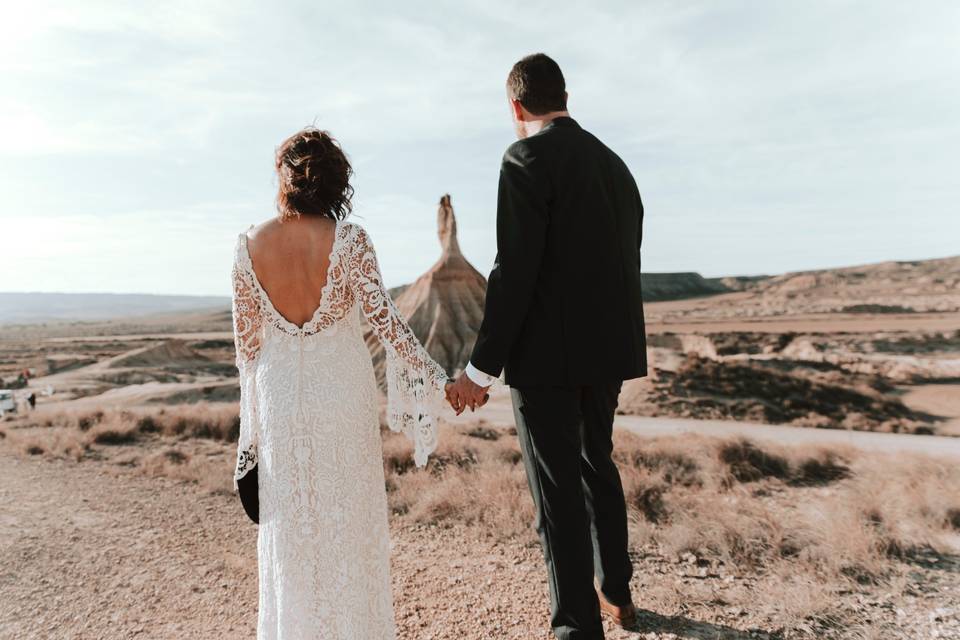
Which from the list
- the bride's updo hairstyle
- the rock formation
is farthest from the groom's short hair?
the rock formation

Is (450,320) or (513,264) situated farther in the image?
(450,320)

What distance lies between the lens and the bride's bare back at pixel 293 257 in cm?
201

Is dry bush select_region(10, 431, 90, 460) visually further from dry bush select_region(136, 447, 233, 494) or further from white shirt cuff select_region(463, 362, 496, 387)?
white shirt cuff select_region(463, 362, 496, 387)

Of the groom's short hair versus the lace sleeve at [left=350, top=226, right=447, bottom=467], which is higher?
the groom's short hair

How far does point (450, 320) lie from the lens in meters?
19.2

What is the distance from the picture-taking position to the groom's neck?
215cm

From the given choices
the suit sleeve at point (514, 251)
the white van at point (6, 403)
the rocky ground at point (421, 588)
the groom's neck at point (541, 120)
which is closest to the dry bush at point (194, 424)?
the rocky ground at point (421, 588)

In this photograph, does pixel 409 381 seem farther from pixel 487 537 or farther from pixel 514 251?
pixel 487 537

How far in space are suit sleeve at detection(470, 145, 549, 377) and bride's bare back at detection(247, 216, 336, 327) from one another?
0.55 metres

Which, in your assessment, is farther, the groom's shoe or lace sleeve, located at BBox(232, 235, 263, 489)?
the groom's shoe

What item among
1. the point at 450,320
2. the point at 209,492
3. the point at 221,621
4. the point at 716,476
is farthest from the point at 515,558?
the point at 450,320

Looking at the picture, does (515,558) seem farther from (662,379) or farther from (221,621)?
(662,379)

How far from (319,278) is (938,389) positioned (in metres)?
20.6

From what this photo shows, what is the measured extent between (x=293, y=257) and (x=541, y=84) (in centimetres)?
101
